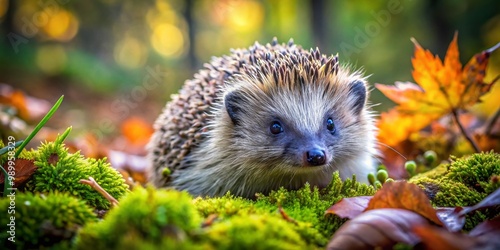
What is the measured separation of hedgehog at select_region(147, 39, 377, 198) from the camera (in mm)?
2957

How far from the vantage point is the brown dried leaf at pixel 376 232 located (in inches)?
63.7

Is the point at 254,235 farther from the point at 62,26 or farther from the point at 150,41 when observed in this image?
the point at 150,41

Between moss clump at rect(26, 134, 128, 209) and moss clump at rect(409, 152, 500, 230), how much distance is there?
1.53 meters

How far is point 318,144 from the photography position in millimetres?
2816

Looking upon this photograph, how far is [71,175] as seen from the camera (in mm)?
2193

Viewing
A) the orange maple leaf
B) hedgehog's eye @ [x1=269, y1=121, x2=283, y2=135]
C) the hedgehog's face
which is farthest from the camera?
the orange maple leaf

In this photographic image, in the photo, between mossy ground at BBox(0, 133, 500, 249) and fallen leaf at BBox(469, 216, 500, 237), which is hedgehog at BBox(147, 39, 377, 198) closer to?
mossy ground at BBox(0, 133, 500, 249)

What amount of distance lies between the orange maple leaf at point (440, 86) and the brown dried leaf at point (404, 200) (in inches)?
59.2

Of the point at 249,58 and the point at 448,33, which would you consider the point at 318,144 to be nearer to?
the point at 249,58

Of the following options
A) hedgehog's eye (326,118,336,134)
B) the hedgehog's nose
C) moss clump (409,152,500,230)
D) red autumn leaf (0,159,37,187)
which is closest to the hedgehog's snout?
the hedgehog's nose

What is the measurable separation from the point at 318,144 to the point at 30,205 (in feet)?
5.33

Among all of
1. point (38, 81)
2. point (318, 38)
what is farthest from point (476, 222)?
point (38, 81)

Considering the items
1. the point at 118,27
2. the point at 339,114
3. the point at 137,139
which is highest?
the point at 118,27

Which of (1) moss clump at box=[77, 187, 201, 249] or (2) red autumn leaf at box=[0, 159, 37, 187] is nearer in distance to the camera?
(1) moss clump at box=[77, 187, 201, 249]
